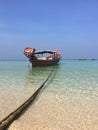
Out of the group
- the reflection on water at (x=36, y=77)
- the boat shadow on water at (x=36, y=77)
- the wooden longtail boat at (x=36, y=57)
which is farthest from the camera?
the wooden longtail boat at (x=36, y=57)

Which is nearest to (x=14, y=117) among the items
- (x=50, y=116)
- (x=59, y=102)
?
(x=50, y=116)

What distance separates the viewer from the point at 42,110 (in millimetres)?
6816

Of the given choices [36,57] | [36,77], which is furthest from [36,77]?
[36,57]

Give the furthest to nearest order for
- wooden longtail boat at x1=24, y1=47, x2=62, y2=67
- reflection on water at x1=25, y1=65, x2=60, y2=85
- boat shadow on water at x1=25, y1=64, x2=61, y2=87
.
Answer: wooden longtail boat at x1=24, y1=47, x2=62, y2=67 < reflection on water at x1=25, y1=65, x2=60, y2=85 < boat shadow on water at x1=25, y1=64, x2=61, y2=87

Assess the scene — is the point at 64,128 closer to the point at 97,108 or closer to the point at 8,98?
the point at 97,108

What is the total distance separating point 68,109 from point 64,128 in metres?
1.72

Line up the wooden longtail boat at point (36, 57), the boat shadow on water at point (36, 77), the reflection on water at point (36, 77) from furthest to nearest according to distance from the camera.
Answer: the wooden longtail boat at point (36, 57)
the reflection on water at point (36, 77)
the boat shadow on water at point (36, 77)

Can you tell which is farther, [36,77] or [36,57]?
[36,57]

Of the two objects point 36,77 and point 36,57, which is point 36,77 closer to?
point 36,77

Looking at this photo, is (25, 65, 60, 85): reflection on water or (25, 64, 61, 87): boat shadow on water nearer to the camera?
(25, 64, 61, 87): boat shadow on water

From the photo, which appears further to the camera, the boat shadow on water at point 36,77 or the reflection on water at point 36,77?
the reflection on water at point 36,77

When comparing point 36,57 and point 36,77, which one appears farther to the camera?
point 36,57

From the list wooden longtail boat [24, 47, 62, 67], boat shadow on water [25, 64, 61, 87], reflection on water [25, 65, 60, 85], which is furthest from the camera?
wooden longtail boat [24, 47, 62, 67]

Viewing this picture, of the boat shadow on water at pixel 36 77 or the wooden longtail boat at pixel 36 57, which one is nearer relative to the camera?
the boat shadow on water at pixel 36 77
